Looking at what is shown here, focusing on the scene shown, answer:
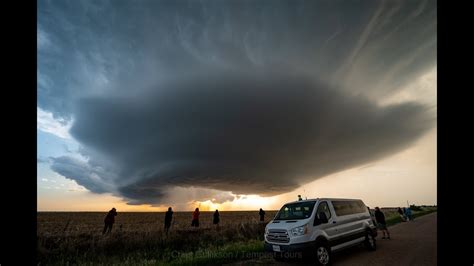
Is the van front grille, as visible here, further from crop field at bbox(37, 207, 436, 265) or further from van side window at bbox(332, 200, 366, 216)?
van side window at bbox(332, 200, 366, 216)

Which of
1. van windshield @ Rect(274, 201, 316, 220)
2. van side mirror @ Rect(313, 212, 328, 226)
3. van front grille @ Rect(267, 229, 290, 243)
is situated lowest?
van front grille @ Rect(267, 229, 290, 243)

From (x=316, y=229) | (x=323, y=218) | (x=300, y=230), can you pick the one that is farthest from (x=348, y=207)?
(x=300, y=230)

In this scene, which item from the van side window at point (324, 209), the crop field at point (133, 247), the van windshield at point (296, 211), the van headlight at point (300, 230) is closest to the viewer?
the van headlight at point (300, 230)

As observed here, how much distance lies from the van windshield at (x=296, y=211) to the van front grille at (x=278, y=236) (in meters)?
0.77

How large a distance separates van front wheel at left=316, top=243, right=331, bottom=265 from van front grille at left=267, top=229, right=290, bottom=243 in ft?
3.45

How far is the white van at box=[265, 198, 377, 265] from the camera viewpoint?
9.23 m

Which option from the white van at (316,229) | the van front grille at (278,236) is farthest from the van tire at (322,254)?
the van front grille at (278,236)

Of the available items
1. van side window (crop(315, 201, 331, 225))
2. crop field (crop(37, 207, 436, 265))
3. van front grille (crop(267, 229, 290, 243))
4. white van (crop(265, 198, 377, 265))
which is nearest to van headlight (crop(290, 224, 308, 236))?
white van (crop(265, 198, 377, 265))

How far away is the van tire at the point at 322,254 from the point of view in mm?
9234

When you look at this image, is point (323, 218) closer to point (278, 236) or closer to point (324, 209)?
point (324, 209)

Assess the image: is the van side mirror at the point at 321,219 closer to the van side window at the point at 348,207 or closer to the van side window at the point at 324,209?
the van side window at the point at 324,209

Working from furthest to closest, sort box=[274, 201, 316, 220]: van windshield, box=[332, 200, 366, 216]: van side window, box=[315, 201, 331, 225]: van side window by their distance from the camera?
1. box=[332, 200, 366, 216]: van side window
2. box=[315, 201, 331, 225]: van side window
3. box=[274, 201, 316, 220]: van windshield
